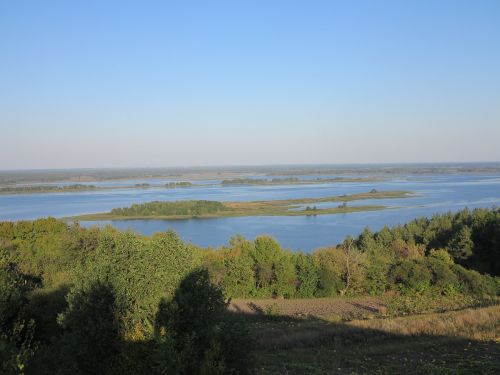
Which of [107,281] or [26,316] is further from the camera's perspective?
[26,316]

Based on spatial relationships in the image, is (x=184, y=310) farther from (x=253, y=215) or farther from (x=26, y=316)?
(x=253, y=215)

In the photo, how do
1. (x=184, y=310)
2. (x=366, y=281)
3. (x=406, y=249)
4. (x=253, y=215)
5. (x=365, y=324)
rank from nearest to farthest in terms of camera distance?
1. (x=184, y=310)
2. (x=365, y=324)
3. (x=366, y=281)
4. (x=406, y=249)
5. (x=253, y=215)

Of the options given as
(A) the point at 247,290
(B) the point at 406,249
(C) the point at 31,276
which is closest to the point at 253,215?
(B) the point at 406,249

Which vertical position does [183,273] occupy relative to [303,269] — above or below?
above

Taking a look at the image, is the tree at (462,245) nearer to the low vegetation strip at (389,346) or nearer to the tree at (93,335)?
the low vegetation strip at (389,346)

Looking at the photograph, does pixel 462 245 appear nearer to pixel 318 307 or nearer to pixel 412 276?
pixel 412 276

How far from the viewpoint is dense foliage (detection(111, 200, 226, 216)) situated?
62775mm

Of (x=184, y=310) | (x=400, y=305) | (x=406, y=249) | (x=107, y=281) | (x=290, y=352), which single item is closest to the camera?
(x=184, y=310)

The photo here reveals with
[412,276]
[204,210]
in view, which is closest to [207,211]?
[204,210]

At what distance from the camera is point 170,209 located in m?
65.6

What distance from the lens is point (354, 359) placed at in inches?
380

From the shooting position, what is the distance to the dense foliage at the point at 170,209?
62775 mm

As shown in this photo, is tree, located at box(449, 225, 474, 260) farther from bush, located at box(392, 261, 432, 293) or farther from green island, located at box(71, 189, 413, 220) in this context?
green island, located at box(71, 189, 413, 220)

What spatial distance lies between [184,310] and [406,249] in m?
28.5
